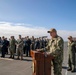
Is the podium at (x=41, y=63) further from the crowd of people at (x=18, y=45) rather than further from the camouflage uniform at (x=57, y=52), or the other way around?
the crowd of people at (x=18, y=45)

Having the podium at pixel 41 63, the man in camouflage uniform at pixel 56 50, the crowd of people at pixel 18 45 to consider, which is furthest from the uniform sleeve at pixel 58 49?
the crowd of people at pixel 18 45

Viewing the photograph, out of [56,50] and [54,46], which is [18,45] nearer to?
[54,46]

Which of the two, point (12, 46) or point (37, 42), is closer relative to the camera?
point (12, 46)

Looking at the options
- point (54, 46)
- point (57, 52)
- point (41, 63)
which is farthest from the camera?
point (54, 46)

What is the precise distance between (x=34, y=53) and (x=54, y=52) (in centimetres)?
65

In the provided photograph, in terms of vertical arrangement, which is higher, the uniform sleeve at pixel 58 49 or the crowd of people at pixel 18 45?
the uniform sleeve at pixel 58 49

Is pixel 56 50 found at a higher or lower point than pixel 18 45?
higher

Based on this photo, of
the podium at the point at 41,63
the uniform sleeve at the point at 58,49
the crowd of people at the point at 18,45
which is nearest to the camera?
the podium at the point at 41,63

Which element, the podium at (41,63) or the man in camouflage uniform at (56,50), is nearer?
the podium at (41,63)

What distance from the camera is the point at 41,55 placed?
6238 mm

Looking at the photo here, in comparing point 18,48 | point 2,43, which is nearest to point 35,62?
point 18,48

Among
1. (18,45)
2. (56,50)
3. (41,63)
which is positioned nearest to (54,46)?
(56,50)

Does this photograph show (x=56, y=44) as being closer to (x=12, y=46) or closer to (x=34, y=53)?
(x=34, y=53)

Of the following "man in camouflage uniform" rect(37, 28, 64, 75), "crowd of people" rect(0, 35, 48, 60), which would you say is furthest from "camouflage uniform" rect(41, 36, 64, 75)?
"crowd of people" rect(0, 35, 48, 60)
